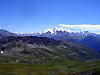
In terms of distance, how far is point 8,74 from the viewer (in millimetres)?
150750

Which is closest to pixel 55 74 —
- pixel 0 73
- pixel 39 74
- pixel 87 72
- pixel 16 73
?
pixel 39 74

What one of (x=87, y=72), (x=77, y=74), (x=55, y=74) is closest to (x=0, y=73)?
(x=55, y=74)

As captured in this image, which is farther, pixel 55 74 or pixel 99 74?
pixel 55 74

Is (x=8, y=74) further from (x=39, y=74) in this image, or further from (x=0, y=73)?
(x=39, y=74)

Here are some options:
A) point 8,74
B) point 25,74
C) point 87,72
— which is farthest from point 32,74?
point 87,72

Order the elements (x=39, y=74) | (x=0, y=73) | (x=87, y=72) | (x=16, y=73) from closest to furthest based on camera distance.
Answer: (x=0, y=73)
(x=16, y=73)
(x=39, y=74)
(x=87, y=72)

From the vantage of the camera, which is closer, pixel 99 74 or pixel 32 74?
pixel 99 74

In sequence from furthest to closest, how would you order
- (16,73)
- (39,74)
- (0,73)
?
(39,74) < (16,73) < (0,73)

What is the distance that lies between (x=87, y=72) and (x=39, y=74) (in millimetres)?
68093

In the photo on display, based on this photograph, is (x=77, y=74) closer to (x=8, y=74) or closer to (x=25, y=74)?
(x=25, y=74)

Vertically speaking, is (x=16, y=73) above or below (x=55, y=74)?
above

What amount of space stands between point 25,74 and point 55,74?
5127 centimetres

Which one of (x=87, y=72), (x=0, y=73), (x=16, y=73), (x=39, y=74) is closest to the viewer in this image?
(x=0, y=73)

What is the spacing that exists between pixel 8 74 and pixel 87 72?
10735 cm
